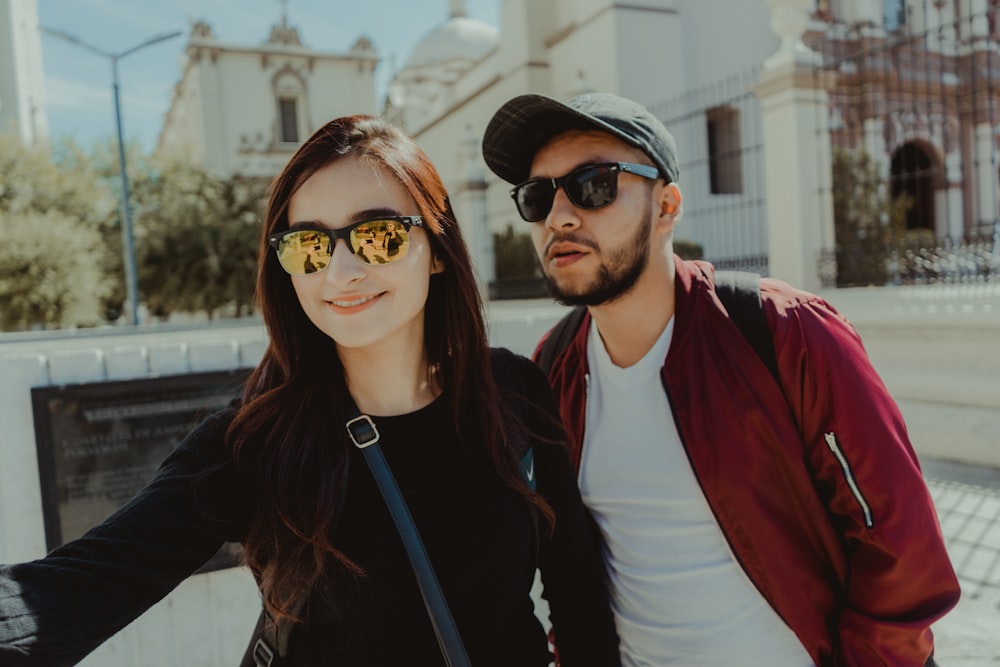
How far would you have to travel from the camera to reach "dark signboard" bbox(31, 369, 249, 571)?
100 inches

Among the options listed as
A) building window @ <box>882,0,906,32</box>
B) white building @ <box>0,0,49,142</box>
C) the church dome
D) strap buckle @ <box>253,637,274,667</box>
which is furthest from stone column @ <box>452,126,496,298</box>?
the church dome

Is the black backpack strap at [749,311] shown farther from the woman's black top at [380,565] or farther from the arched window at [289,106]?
the arched window at [289,106]

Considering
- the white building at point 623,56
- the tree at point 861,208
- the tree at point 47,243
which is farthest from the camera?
the tree at point 47,243

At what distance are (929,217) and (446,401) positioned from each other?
68.8ft

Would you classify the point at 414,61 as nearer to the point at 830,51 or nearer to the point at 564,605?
the point at 830,51

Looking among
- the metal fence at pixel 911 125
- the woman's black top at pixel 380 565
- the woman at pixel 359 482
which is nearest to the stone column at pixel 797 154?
the metal fence at pixel 911 125

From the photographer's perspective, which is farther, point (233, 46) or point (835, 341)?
point (233, 46)

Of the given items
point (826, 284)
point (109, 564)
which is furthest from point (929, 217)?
point (109, 564)

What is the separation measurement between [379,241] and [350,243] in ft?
0.20

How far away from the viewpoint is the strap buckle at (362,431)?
1420 mm

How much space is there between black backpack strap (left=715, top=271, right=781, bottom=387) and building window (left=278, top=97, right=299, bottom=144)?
Result: 1417 inches

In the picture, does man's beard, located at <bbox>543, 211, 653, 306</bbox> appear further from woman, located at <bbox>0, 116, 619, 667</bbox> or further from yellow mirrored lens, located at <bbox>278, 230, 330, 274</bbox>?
yellow mirrored lens, located at <bbox>278, 230, 330, 274</bbox>

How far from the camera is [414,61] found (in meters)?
38.9

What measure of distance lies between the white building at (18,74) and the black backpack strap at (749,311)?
28.1 m
